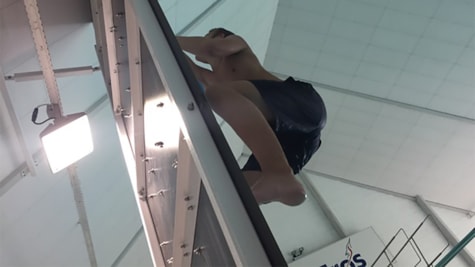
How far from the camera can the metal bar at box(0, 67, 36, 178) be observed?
88.1 inches

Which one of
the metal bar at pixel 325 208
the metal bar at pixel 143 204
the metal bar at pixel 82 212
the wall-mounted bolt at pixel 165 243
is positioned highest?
the metal bar at pixel 325 208

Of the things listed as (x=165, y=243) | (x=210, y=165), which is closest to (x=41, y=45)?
(x=165, y=243)

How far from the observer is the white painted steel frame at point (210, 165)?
0.73 meters

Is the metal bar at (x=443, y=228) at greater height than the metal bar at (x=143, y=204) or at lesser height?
greater

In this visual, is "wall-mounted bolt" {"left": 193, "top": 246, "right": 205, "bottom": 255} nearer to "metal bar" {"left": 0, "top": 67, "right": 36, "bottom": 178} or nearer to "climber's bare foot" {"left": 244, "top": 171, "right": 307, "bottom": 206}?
"climber's bare foot" {"left": 244, "top": 171, "right": 307, "bottom": 206}

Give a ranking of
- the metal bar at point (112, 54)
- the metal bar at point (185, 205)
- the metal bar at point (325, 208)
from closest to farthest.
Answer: the metal bar at point (185, 205) < the metal bar at point (112, 54) < the metal bar at point (325, 208)

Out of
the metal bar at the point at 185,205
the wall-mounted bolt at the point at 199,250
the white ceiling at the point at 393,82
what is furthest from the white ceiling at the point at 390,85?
the wall-mounted bolt at the point at 199,250

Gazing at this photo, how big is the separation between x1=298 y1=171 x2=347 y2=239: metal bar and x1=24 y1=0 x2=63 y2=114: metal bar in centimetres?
521

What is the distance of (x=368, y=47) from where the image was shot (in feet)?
17.8

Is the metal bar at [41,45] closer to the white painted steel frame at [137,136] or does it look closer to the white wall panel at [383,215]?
the white painted steel frame at [137,136]

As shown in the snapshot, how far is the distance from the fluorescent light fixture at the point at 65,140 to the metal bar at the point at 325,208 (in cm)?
501

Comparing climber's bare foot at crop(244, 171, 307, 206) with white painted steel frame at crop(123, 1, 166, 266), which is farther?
white painted steel frame at crop(123, 1, 166, 266)

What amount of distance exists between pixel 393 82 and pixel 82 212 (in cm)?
400

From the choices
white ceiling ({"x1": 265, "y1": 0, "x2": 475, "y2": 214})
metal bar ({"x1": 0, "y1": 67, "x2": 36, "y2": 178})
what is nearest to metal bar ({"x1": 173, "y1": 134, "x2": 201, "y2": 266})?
metal bar ({"x1": 0, "y1": 67, "x2": 36, "y2": 178})
